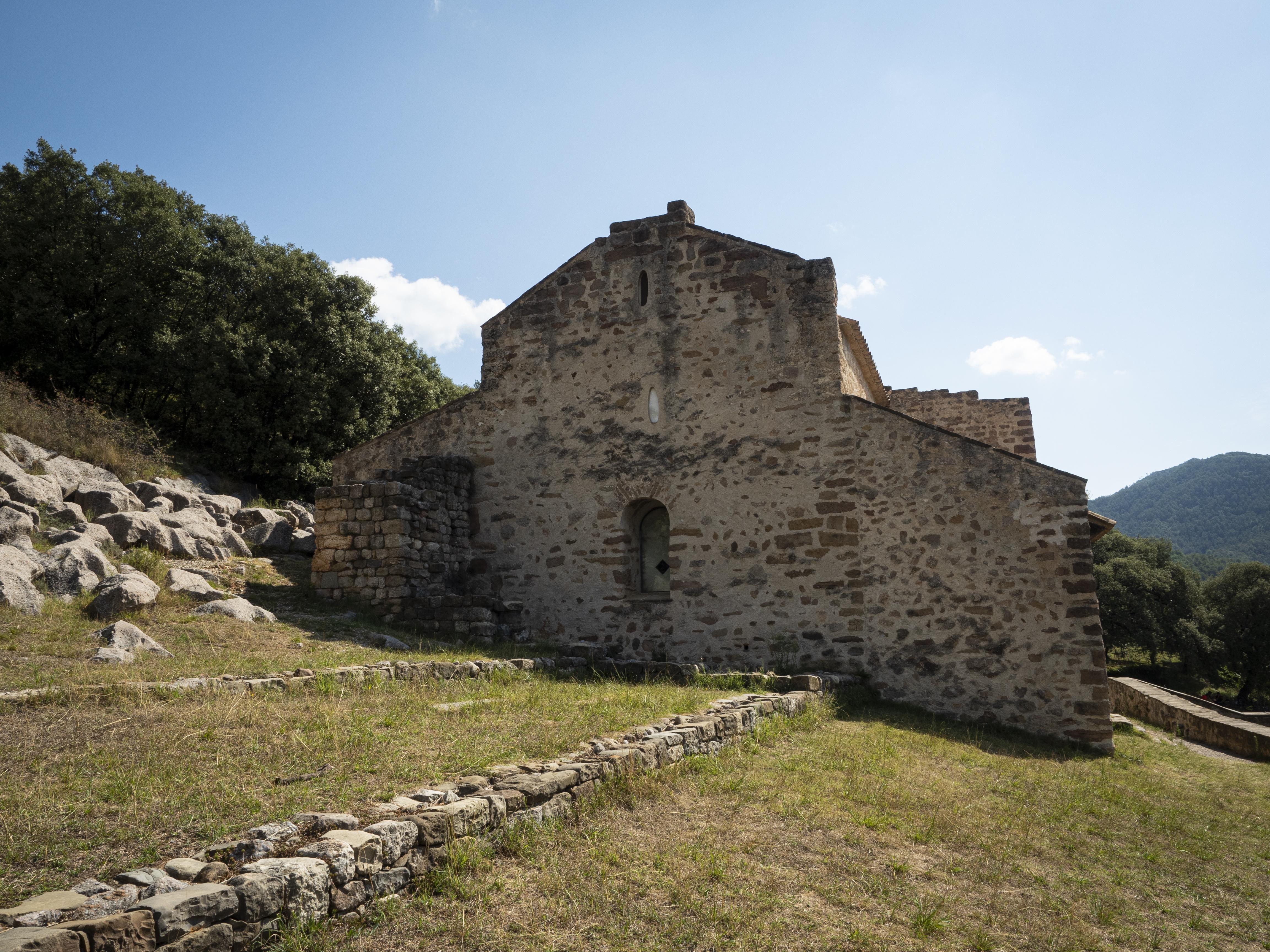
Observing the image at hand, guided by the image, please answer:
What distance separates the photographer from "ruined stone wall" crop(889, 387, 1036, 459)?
19516 mm

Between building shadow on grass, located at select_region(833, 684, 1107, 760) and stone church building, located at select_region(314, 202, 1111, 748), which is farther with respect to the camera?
stone church building, located at select_region(314, 202, 1111, 748)

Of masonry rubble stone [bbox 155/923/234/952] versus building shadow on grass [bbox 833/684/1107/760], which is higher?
masonry rubble stone [bbox 155/923/234/952]

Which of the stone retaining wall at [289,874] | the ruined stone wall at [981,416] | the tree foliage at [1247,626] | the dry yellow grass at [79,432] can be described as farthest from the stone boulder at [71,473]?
the tree foliage at [1247,626]

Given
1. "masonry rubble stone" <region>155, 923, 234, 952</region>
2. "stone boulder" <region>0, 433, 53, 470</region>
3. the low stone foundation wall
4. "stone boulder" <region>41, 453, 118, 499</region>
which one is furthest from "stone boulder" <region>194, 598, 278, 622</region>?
the low stone foundation wall

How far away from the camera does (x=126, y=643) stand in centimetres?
797

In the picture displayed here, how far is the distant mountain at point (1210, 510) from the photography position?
7612cm

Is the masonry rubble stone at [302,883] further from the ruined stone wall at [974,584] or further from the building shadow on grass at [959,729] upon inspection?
the ruined stone wall at [974,584]

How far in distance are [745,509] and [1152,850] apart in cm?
753

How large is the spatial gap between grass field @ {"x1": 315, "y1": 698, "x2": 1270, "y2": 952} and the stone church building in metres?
3.21

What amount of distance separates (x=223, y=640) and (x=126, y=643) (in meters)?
1.32

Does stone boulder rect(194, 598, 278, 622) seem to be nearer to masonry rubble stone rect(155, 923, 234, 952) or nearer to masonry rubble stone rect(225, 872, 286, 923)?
masonry rubble stone rect(225, 872, 286, 923)

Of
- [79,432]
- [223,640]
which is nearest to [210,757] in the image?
[223,640]

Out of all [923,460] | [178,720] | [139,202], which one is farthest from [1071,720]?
[139,202]

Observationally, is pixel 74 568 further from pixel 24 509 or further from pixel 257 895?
pixel 257 895
